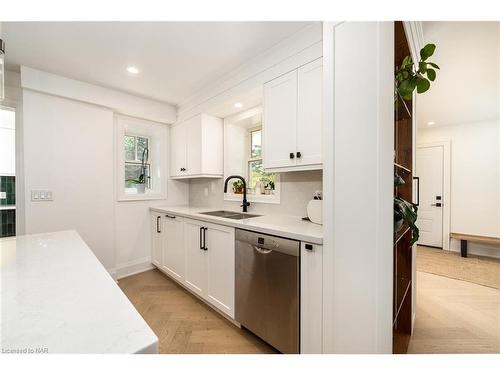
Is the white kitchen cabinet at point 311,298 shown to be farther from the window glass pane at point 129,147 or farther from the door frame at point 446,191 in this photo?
the door frame at point 446,191

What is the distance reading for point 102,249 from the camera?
2.75 m

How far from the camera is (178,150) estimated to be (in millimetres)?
3305

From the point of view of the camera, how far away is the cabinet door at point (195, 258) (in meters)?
2.17

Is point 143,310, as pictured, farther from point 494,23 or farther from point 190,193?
point 494,23

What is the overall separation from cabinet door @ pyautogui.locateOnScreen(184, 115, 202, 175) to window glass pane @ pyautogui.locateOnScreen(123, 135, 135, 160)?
2.84 feet

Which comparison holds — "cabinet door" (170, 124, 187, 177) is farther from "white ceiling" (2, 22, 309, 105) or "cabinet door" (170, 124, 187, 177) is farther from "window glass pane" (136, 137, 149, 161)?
"white ceiling" (2, 22, 309, 105)

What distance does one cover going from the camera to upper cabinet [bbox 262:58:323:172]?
1656 millimetres

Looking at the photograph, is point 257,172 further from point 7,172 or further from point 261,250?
point 7,172

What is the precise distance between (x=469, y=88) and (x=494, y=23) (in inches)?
55.8

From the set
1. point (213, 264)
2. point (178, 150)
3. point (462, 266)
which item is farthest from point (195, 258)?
point (462, 266)

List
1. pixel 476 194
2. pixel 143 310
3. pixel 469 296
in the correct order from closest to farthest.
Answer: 1. pixel 143 310
2. pixel 469 296
3. pixel 476 194

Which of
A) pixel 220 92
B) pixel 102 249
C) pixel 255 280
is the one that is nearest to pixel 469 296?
pixel 255 280

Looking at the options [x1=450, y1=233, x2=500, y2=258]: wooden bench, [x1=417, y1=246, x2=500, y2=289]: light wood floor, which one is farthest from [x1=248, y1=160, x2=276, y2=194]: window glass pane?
[x1=450, y1=233, x2=500, y2=258]: wooden bench

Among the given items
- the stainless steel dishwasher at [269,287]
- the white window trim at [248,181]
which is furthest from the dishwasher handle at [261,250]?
the white window trim at [248,181]
